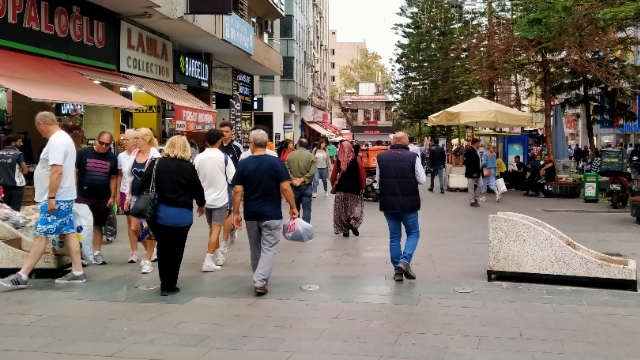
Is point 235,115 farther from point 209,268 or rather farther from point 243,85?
point 209,268

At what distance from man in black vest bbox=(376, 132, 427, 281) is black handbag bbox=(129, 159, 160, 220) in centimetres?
260

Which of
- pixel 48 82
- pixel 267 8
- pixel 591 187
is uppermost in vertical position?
pixel 267 8

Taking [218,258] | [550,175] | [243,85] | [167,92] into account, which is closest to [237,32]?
[167,92]

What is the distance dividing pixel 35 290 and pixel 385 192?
4.00 m

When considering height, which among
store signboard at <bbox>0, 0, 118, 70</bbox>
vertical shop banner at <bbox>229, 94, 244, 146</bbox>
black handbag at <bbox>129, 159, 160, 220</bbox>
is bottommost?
black handbag at <bbox>129, 159, 160, 220</bbox>

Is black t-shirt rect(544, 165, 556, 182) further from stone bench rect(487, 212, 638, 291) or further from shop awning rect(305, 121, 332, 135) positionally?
shop awning rect(305, 121, 332, 135)

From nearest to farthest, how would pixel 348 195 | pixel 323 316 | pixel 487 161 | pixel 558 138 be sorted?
1. pixel 323 316
2. pixel 348 195
3. pixel 487 161
4. pixel 558 138

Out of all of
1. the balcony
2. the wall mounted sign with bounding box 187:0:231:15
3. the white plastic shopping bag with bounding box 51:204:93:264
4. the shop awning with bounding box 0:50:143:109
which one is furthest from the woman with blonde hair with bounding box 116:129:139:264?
the balcony

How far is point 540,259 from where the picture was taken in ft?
25.5

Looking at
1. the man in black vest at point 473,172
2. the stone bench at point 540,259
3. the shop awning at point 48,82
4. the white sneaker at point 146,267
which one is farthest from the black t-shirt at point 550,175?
the white sneaker at point 146,267

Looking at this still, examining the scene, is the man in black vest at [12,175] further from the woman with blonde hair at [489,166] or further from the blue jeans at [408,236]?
the woman with blonde hair at [489,166]

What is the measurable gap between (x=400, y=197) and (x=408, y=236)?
0.51 meters

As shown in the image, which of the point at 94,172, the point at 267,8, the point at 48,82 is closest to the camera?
the point at 94,172

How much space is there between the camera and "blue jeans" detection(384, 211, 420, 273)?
26.6ft
